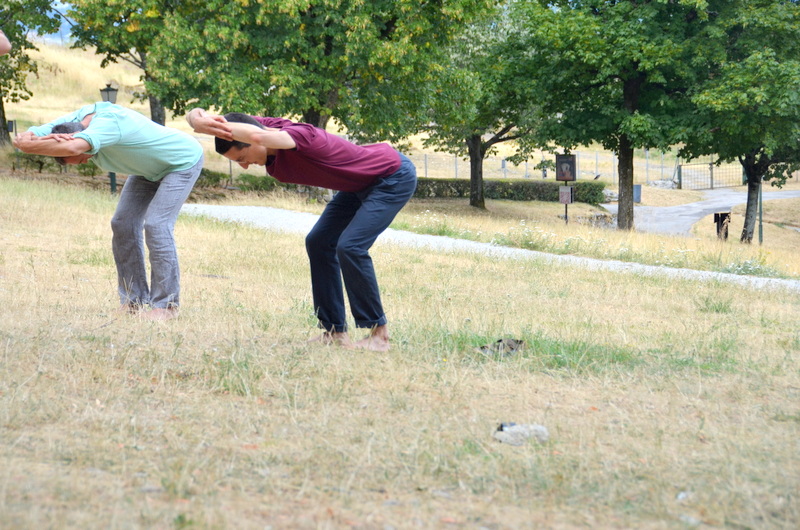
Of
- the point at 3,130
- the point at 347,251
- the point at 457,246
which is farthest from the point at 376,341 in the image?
the point at 3,130

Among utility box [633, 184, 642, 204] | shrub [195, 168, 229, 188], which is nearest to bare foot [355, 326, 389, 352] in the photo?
shrub [195, 168, 229, 188]

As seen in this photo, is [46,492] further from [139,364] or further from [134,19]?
[134,19]

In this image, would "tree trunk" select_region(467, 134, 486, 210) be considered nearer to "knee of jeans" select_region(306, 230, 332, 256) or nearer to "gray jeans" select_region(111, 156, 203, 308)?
"gray jeans" select_region(111, 156, 203, 308)

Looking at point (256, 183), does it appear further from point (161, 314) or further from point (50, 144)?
point (50, 144)

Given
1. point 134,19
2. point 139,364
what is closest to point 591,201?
point 134,19

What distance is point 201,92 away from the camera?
2362cm

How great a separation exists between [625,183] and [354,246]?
22.1 meters

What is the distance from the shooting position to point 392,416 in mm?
4070

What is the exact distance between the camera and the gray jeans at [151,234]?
20.7 feet

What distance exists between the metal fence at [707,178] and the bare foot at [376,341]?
179 ft

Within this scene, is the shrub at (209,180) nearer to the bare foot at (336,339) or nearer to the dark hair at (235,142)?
the bare foot at (336,339)

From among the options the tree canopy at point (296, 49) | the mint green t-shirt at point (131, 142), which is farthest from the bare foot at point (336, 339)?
the tree canopy at point (296, 49)

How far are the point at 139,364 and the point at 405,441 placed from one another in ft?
6.30

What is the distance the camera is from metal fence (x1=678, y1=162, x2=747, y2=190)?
59.2 metres
